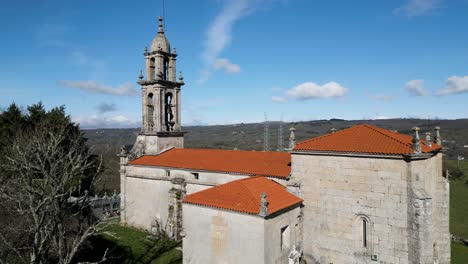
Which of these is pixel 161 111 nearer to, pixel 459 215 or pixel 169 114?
pixel 169 114

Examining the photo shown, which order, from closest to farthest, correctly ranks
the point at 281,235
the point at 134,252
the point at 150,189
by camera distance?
the point at 281,235 → the point at 134,252 → the point at 150,189

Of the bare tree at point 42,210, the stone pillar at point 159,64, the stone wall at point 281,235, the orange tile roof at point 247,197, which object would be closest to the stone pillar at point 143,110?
the stone pillar at point 159,64

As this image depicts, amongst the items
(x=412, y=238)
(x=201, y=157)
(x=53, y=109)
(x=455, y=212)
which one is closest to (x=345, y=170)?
(x=412, y=238)

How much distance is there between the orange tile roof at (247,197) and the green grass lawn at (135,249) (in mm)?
4678

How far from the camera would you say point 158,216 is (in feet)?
72.8

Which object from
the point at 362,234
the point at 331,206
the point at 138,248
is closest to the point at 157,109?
the point at 138,248

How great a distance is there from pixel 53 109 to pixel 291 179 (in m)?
24.9

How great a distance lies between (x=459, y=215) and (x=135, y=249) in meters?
36.7

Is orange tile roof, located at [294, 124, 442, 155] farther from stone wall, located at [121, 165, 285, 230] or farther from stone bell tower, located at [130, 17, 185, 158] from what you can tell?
stone bell tower, located at [130, 17, 185, 158]

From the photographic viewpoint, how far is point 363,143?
14555 millimetres

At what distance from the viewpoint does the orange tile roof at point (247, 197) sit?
44.6 ft

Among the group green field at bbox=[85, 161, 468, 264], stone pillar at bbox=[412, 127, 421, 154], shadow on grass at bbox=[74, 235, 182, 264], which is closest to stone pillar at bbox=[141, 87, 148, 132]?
green field at bbox=[85, 161, 468, 264]

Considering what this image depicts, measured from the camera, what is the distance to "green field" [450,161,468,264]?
20.8 m

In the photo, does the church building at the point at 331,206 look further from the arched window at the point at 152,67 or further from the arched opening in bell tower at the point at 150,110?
the arched window at the point at 152,67
